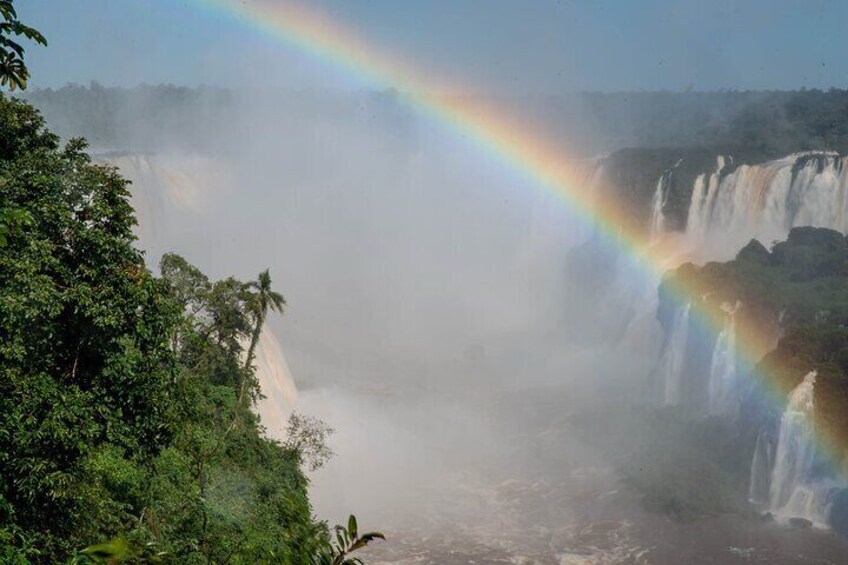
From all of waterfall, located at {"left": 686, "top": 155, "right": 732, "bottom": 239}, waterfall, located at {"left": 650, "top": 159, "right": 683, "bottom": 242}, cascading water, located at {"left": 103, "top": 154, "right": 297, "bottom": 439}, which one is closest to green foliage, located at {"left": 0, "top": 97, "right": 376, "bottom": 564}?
cascading water, located at {"left": 103, "top": 154, "right": 297, "bottom": 439}

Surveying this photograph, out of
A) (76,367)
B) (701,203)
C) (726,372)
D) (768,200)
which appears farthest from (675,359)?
(76,367)

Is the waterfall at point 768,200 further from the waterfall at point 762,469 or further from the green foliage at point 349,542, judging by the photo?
the green foliage at point 349,542

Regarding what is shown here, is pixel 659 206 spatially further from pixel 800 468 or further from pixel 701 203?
pixel 800 468

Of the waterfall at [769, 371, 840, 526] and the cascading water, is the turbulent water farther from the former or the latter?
the waterfall at [769, 371, 840, 526]

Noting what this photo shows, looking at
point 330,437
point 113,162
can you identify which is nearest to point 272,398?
point 330,437

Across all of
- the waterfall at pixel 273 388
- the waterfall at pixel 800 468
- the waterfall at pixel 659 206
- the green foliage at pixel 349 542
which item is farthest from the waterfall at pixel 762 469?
the green foliage at pixel 349 542

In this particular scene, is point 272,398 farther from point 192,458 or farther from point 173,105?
point 173,105
